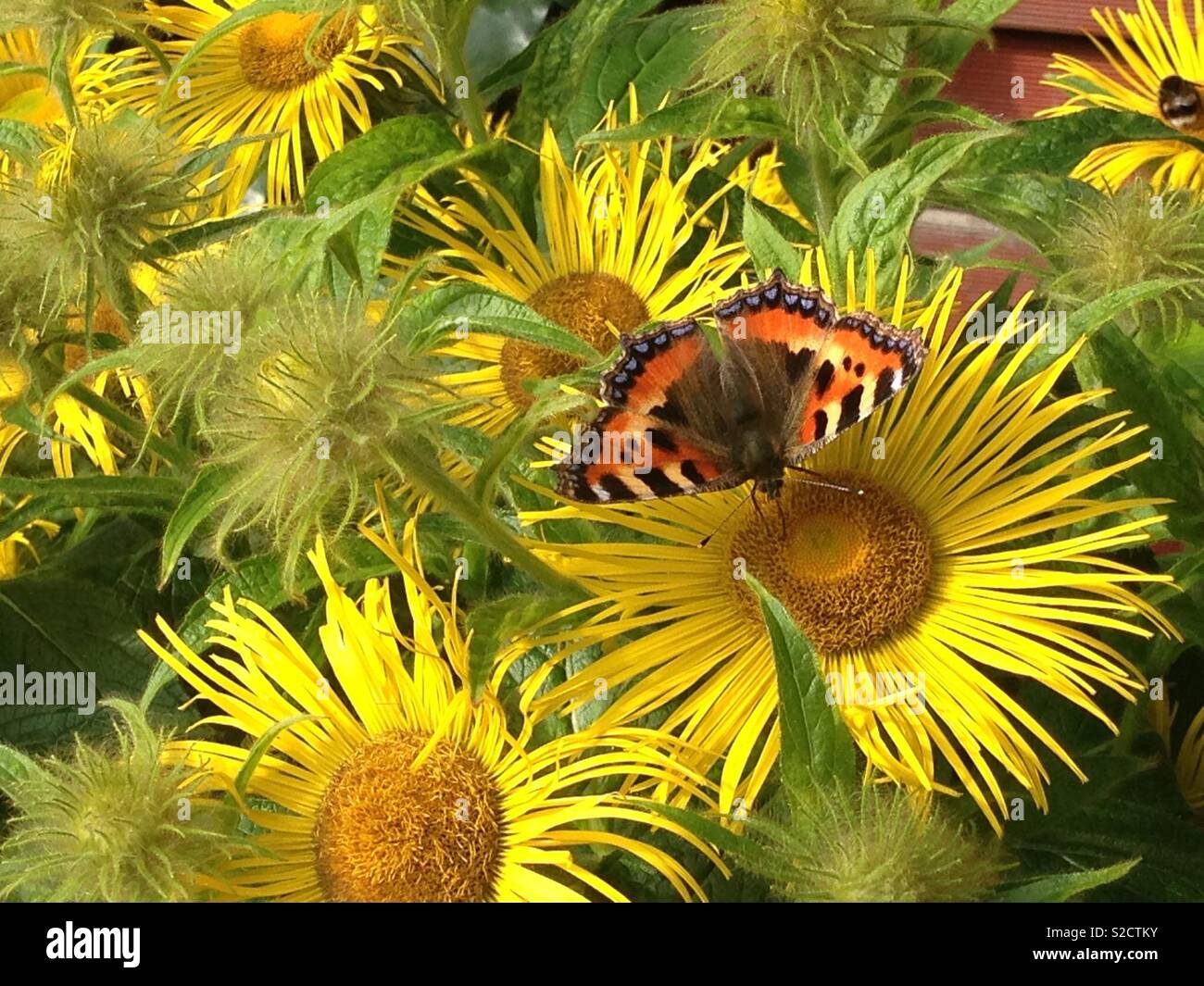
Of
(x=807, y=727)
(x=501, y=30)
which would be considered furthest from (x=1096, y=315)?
(x=501, y=30)

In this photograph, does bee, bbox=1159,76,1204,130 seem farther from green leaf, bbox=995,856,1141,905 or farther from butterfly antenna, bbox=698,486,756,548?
green leaf, bbox=995,856,1141,905

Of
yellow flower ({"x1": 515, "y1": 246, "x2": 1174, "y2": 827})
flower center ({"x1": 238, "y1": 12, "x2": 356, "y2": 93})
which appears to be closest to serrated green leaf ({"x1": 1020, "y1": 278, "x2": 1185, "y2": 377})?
yellow flower ({"x1": 515, "y1": 246, "x2": 1174, "y2": 827})

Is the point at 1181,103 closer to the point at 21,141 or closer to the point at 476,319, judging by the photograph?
the point at 476,319

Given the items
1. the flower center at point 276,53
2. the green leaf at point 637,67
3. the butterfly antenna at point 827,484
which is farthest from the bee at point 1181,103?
the flower center at point 276,53

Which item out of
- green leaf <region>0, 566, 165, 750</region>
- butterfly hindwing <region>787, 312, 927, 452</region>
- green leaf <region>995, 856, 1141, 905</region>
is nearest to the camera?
green leaf <region>995, 856, 1141, 905</region>

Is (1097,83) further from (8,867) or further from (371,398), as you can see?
(8,867)

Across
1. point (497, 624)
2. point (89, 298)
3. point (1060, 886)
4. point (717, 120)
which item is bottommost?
point (1060, 886)

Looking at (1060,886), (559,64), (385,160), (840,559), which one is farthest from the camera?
(559,64)
